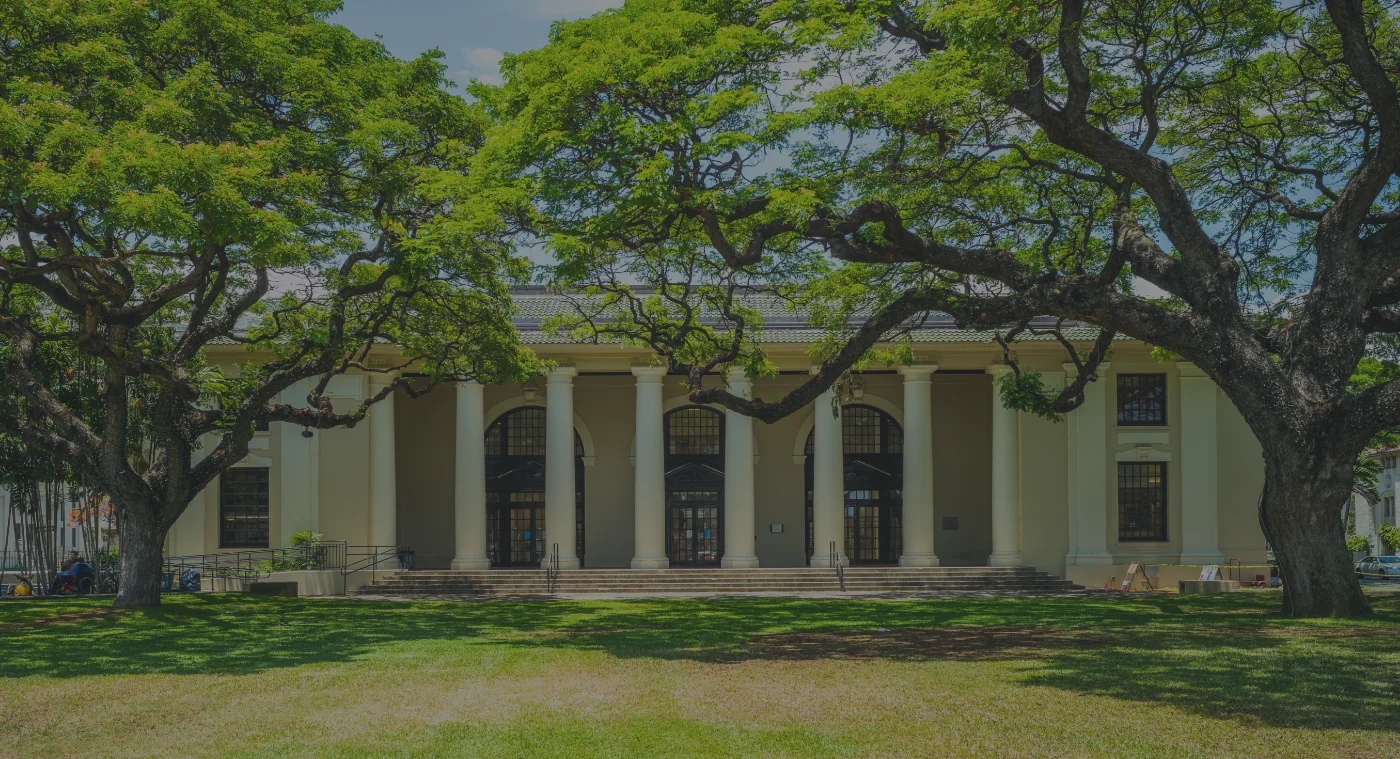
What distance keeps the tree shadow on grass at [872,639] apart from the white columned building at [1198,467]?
9378 millimetres

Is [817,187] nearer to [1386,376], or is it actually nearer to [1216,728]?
[1216,728]

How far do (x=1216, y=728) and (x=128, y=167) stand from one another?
A: 13816 mm

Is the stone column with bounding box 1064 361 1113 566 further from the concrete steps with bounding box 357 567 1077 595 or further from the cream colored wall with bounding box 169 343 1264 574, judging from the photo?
the cream colored wall with bounding box 169 343 1264 574

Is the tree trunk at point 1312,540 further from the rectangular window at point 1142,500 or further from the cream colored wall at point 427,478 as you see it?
the cream colored wall at point 427,478

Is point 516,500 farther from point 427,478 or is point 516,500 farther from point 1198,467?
point 1198,467

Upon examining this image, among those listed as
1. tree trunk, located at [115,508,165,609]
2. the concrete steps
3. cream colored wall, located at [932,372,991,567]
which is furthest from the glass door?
tree trunk, located at [115,508,165,609]

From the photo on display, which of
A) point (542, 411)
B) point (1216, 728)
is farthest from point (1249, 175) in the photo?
point (542, 411)

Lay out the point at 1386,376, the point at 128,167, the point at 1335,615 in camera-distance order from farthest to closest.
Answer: the point at 1386,376
the point at 1335,615
the point at 128,167

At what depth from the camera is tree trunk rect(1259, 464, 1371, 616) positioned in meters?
16.1

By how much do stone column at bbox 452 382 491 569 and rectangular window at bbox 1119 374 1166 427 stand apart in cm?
1785

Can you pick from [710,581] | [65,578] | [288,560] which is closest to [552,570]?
[710,581]

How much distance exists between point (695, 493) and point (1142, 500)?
42.4 ft

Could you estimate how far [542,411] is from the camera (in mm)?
37969

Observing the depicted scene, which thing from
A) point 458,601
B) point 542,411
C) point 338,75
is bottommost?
point 458,601
